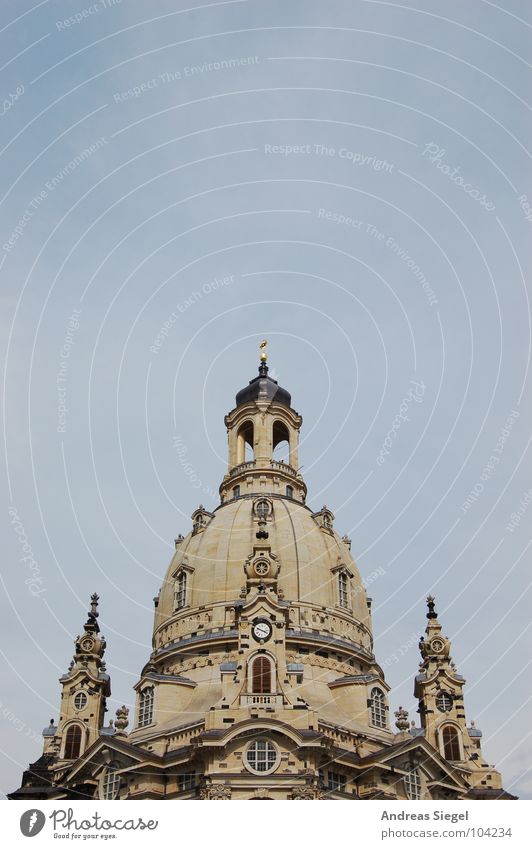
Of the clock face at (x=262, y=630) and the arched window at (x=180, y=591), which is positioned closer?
the clock face at (x=262, y=630)

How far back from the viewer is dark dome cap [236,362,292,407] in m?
89.2

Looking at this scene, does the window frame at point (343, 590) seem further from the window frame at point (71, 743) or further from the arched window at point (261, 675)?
the window frame at point (71, 743)

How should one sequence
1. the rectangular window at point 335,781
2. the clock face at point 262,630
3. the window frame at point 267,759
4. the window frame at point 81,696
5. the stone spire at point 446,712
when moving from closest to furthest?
1. the window frame at point 267,759
2. the rectangular window at point 335,781
3. the clock face at point 262,630
4. the stone spire at point 446,712
5. the window frame at point 81,696

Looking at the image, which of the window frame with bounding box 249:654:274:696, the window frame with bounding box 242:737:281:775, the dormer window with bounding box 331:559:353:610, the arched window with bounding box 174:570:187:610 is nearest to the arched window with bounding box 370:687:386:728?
the dormer window with bounding box 331:559:353:610

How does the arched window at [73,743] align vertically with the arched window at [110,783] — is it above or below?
above

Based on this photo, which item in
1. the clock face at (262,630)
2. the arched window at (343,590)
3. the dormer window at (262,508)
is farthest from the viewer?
the dormer window at (262,508)

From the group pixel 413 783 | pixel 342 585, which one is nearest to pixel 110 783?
pixel 413 783

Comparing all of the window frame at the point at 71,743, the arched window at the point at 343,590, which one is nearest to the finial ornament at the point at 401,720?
the arched window at the point at 343,590

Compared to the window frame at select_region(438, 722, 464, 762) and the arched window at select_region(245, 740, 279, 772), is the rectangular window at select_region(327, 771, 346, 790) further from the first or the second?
the window frame at select_region(438, 722, 464, 762)

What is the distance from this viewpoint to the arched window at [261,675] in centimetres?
5294

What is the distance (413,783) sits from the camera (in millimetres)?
53750

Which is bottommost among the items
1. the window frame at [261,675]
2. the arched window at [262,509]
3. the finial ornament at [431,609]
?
the window frame at [261,675]

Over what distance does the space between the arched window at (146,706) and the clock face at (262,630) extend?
442 inches

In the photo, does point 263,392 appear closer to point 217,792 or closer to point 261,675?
point 261,675
